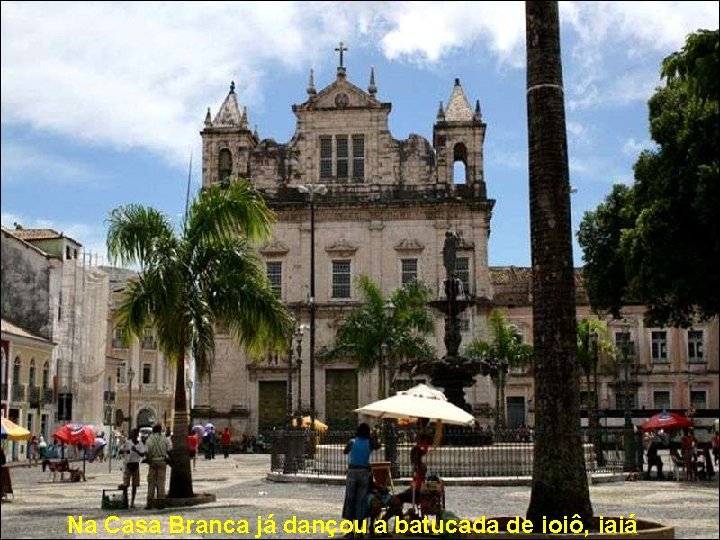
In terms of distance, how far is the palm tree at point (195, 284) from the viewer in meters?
15.8

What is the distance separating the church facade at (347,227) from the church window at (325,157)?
0.05 metres

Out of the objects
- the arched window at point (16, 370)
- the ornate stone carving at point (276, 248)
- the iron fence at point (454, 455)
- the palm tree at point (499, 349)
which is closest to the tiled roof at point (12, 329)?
the arched window at point (16, 370)

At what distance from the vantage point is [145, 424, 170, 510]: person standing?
15.0 m

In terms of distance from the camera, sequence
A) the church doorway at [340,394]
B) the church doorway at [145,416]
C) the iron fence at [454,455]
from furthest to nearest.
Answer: the church doorway at [145,416] → the church doorway at [340,394] → the iron fence at [454,455]

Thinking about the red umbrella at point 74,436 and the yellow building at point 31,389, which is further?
the yellow building at point 31,389

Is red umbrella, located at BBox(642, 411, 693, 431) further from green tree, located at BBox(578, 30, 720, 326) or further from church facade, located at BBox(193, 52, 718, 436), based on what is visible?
church facade, located at BBox(193, 52, 718, 436)

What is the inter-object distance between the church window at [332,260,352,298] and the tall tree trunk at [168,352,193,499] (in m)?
29.2

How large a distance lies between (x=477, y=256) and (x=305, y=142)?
395 inches

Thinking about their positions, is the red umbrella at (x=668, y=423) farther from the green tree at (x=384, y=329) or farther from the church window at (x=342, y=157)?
the church window at (x=342, y=157)

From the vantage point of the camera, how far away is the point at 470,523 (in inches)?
454

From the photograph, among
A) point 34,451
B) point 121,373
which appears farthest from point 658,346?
point 121,373

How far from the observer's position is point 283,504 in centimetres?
1597

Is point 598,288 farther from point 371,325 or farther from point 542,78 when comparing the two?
point 542,78

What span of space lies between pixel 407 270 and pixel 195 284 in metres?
29.2
